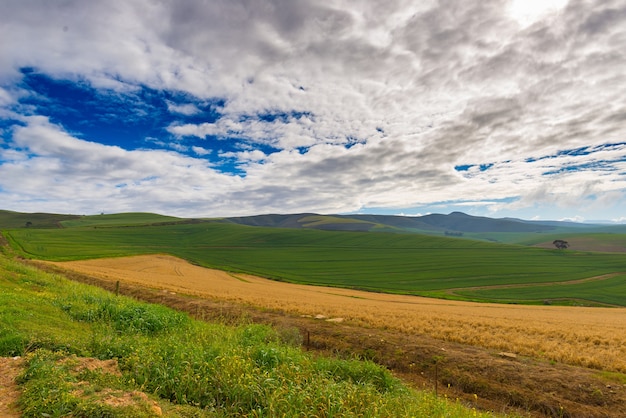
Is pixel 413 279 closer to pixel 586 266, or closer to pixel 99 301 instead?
pixel 586 266

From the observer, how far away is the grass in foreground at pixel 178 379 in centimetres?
551

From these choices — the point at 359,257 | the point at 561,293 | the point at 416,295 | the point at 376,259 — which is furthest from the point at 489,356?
the point at 359,257

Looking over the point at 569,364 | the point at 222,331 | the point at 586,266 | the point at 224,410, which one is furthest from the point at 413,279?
the point at 224,410

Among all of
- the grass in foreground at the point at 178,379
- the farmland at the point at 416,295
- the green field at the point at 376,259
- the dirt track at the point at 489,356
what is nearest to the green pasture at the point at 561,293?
the green field at the point at 376,259

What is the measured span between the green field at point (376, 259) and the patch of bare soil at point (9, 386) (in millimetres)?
58142

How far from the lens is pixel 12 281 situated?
16.4 meters

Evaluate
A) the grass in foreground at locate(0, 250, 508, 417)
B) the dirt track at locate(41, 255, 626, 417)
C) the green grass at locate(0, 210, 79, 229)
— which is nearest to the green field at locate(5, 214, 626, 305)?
the dirt track at locate(41, 255, 626, 417)

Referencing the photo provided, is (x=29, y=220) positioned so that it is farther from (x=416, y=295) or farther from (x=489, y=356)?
(x=489, y=356)

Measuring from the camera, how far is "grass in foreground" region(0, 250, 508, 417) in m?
5.51

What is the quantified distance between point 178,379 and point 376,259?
98468 millimetres

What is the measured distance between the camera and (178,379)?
6.72 metres

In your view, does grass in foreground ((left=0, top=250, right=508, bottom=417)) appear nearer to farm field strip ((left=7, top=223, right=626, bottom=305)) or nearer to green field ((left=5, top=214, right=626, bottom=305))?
farm field strip ((left=7, top=223, right=626, bottom=305))

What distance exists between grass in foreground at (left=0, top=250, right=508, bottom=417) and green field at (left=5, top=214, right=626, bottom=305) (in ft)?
179

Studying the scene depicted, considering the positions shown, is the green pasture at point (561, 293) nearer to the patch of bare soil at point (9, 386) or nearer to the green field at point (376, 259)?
the green field at point (376, 259)
